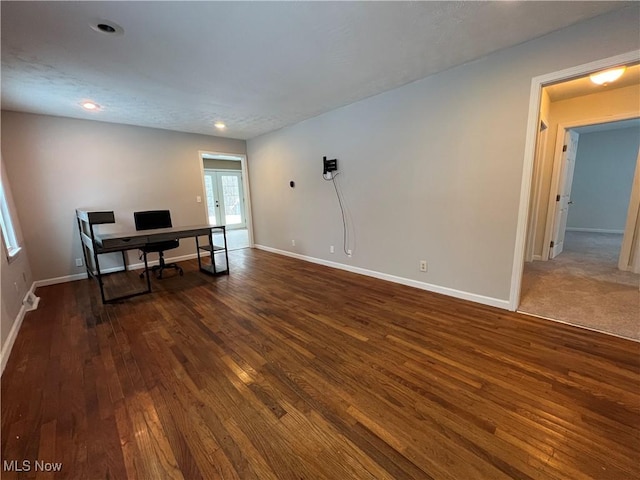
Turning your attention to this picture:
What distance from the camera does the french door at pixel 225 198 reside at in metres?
8.70

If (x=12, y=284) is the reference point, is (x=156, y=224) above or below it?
above

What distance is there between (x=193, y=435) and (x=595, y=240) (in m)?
8.15

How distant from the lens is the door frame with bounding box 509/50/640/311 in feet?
6.37

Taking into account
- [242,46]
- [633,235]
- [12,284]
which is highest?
[242,46]

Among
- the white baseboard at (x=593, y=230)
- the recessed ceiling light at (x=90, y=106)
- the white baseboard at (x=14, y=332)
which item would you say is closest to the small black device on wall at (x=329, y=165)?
the recessed ceiling light at (x=90, y=106)

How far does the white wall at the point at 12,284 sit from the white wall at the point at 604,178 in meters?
10.8

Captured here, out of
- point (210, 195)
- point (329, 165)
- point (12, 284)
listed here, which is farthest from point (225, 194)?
point (12, 284)

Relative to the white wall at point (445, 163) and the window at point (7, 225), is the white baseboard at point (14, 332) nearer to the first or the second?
the window at point (7, 225)

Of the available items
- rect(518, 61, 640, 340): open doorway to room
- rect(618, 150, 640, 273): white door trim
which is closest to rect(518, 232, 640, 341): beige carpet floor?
rect(518, 61, 640, 340): open doorway to room

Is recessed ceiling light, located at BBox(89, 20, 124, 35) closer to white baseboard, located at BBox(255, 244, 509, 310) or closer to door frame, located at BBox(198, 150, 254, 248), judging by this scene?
door frame, located at BBox(198, 150, 254, 248)

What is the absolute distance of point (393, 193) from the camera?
3373mm

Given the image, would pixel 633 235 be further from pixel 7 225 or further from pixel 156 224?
pixel 7 225

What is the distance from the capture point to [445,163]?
9.42 ft

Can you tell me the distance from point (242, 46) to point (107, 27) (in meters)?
0.93
